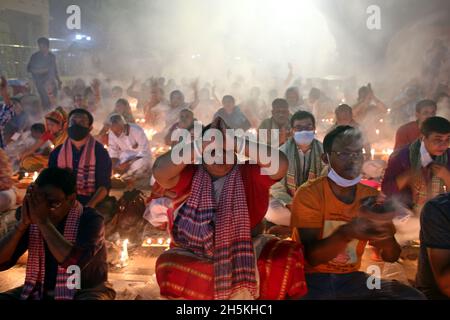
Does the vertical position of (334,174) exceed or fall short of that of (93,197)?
it exceeds it

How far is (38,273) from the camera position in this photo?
8.98 feet

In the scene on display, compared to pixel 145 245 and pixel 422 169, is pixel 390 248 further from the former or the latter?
pixel 145 245

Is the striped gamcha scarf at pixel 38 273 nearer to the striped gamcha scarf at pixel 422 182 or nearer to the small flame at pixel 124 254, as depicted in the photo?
the small flame at pixel 124 254

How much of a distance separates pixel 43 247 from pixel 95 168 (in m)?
1.51

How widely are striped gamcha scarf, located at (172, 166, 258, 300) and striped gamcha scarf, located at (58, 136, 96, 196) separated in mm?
1645

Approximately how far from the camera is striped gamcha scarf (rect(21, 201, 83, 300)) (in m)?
2.73

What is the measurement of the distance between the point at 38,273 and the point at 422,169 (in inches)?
131

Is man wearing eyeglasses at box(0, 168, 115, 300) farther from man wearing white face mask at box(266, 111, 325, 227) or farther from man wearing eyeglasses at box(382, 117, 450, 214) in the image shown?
man wearing eyeglasses at box(382, 117, 450, 214)

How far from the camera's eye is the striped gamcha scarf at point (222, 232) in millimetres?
2701

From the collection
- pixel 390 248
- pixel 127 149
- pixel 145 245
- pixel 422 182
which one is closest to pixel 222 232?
pixel 390 248
